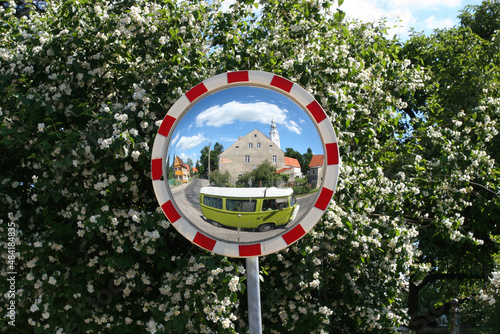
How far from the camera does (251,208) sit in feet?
5.58

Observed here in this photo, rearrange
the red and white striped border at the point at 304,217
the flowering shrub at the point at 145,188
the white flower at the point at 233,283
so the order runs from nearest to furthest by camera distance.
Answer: the red and white striped border at the point at 304,217, the white flower at the point at 233,283, the flowering shrub at the point at 145,188

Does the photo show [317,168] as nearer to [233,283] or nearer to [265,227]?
[265,227]

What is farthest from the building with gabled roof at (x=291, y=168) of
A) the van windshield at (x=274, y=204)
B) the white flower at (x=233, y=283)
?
the white flower at (x=233, y=283)

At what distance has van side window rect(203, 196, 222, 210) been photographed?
173 cm

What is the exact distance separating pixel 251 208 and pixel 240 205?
0.14 feet

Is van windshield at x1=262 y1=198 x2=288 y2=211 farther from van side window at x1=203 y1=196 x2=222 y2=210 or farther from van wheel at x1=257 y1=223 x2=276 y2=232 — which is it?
van side window at x1=203 y1=196 x2=222 y2=210

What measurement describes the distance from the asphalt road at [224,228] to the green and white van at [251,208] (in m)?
0.02

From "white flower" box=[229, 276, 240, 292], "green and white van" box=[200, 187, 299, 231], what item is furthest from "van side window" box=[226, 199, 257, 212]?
"white flower" box=[229, 276, 240, 292]

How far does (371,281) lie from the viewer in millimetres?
5094

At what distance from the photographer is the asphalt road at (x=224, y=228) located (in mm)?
1693

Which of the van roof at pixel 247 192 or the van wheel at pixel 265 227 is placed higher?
the van roof at pixel 247 192

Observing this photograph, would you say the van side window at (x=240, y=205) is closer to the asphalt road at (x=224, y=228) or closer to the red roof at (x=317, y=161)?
the asphalt road at (x=224, y=228)

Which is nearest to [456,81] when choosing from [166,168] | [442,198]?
[442,198]

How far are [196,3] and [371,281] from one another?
12.0 feet
